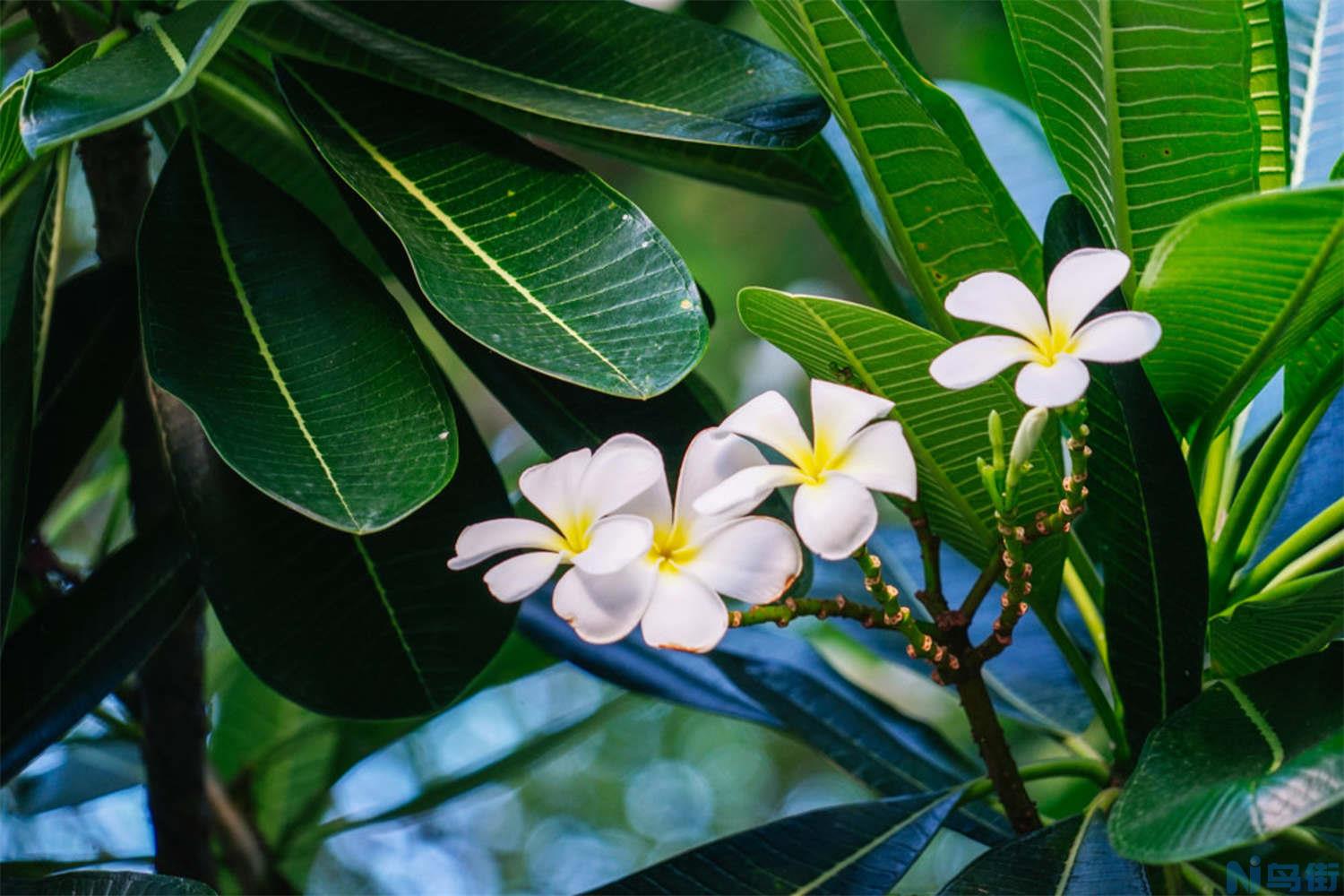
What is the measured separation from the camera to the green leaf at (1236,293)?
455 mm

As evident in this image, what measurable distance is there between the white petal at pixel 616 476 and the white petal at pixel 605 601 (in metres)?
0.04

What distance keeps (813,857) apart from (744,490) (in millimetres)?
300

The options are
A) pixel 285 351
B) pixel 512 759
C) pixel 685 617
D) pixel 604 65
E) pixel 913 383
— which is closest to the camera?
pixel 685 617

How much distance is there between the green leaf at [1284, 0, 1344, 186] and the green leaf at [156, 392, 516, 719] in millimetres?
582

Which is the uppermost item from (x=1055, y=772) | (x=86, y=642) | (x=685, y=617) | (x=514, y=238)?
(x=514, y=238)

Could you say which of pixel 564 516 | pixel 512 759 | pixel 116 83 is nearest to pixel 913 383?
pixel 564 516

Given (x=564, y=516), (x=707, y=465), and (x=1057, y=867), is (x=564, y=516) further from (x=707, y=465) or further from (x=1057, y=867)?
(x=1057, y=867)

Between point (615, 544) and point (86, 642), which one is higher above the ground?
point (615, 544)

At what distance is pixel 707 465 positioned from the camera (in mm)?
498

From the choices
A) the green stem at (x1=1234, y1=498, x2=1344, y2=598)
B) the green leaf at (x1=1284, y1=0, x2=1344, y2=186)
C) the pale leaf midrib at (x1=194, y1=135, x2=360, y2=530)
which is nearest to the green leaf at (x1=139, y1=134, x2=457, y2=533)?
the pale leaf midrib at (x1=194, y1=135, x2=360, y2=530)

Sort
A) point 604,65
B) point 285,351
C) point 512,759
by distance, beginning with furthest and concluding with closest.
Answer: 1. point 512,759
2. point 604,65
3. point 285,351

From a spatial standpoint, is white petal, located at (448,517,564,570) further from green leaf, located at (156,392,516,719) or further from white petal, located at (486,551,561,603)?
green leaf, located at (156,392,516,719)

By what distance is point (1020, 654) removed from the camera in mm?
960

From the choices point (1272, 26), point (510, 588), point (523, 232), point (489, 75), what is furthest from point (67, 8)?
point (1272, 26)
